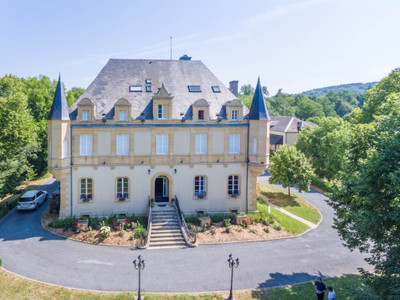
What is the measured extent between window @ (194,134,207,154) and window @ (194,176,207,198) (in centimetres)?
265

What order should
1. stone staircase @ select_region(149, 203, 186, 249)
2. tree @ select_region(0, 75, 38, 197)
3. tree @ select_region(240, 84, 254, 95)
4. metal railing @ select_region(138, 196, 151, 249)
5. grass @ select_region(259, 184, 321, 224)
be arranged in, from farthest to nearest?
tree @ select_region(240, 84, 254, 95), tree @ select_region(0, 75, 38, 197), grass @ select_region(259, 184, 321, 224), stone staircase @ select_region(149, 203, 186, 249), metal railing @ select_region(138, 196, 151, 249)

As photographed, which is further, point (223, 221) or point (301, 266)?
point (223, 221)

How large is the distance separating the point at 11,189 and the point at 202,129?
87.7 ft

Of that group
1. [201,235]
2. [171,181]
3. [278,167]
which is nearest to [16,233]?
[171,181]

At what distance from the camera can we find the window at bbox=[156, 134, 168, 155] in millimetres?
29375

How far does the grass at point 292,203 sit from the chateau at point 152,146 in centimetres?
697

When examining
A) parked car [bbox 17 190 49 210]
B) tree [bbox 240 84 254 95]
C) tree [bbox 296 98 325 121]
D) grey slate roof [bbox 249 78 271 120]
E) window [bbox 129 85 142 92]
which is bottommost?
parked car [bbox 17 190 49 210]

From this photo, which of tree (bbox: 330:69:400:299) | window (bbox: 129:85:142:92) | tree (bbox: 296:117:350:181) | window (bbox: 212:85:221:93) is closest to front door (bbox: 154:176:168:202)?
window (bbox: 129:85:142:92)

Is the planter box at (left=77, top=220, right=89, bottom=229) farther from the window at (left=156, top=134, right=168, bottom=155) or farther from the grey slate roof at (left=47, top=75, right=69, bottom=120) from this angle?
the grey slate roof at (left=47, top=75, right=69, bottom=120)

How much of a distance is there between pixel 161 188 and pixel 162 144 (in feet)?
15.3

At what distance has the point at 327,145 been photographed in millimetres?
48594

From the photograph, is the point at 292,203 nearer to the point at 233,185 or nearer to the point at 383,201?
→ the point at 233,185

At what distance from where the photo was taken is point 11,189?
1507 inches

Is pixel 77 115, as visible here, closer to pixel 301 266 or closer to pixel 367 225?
pixel 301 266
